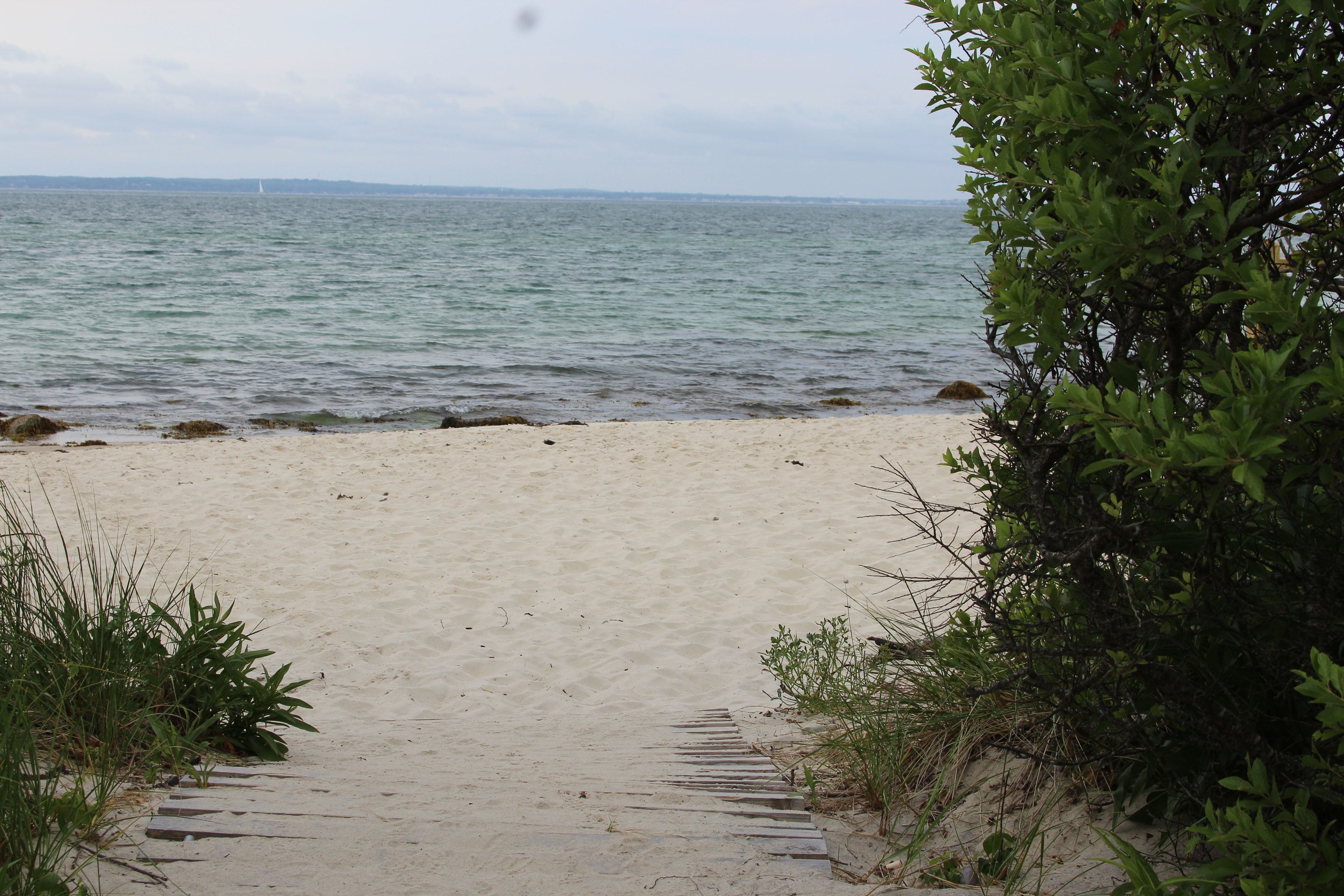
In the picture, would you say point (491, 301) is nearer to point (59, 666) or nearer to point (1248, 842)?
point (59, 666)

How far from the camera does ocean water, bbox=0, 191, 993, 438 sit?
1469 centimetres

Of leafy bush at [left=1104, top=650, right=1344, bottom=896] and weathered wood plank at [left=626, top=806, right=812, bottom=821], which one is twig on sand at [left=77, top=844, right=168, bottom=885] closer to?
weathered wood plank at [left=626, top=806, right=812, bottom=821]

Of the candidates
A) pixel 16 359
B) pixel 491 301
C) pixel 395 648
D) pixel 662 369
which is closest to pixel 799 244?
pixel 491 301

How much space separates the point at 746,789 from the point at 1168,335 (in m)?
1.84

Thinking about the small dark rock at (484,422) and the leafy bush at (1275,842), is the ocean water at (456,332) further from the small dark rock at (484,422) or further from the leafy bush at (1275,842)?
the leafy bush at (1275,842)

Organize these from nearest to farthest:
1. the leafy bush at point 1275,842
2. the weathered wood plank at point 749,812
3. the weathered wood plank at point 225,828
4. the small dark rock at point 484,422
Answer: the leafy bush at point 1275,842 < the weathered wood plank at point 225,828 < the weathered wood plank at point 749,812 < the small dark rock at point 484,422

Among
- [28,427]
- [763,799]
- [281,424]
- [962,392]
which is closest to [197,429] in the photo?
[281,424]

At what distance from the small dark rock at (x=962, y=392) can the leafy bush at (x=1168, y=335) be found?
45.4 ft

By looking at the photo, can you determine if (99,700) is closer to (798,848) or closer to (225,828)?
(225,828)

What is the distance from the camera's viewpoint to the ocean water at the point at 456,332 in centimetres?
1469

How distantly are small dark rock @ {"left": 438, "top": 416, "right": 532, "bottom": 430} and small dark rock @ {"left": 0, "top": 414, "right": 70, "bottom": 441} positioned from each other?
4834mm

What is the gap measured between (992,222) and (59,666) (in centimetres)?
317

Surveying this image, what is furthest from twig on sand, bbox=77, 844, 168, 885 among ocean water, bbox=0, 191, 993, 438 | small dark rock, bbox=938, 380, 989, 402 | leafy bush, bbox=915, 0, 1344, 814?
small dark rock, bbox=938, 380, 989, 402

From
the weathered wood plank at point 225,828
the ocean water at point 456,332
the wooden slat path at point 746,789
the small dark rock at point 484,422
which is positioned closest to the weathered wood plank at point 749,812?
the wooden slat path at point 746,789
